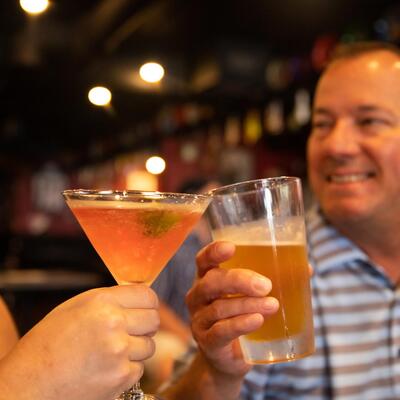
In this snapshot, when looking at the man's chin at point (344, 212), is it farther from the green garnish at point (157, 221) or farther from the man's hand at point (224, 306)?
the green garnish at point (157, 221)

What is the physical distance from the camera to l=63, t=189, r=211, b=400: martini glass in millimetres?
869

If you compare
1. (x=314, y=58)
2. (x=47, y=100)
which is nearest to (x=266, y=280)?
(x=314, y=58)

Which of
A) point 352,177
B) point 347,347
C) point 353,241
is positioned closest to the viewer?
point 347,347

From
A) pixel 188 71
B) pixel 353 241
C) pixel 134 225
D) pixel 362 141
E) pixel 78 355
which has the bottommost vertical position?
pixel 78 355

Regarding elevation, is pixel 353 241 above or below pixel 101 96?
below

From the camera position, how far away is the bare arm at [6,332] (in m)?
1.01

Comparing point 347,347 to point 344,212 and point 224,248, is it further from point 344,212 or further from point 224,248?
point 224,248

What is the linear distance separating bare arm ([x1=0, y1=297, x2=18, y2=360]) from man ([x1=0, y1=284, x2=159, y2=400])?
0.95 ft

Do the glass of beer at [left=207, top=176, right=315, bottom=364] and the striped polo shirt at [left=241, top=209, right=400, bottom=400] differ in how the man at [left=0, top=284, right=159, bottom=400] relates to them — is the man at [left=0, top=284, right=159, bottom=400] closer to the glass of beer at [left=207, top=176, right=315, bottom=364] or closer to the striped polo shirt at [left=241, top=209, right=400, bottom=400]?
the glass of beer at [left=207, top=176, right=315, bottom=364]

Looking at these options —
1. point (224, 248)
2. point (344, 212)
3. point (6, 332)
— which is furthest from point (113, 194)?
point (344, 212)

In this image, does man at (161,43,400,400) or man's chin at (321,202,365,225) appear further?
man's chin at (321,202,365,225)

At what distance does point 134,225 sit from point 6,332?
374 millimetres

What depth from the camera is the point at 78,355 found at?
28.3 inches

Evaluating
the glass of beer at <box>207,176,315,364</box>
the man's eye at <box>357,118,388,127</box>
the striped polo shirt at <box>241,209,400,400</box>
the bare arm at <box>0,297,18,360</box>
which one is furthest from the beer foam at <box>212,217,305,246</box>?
the man's eye at <box>357,118,388,127</box>
